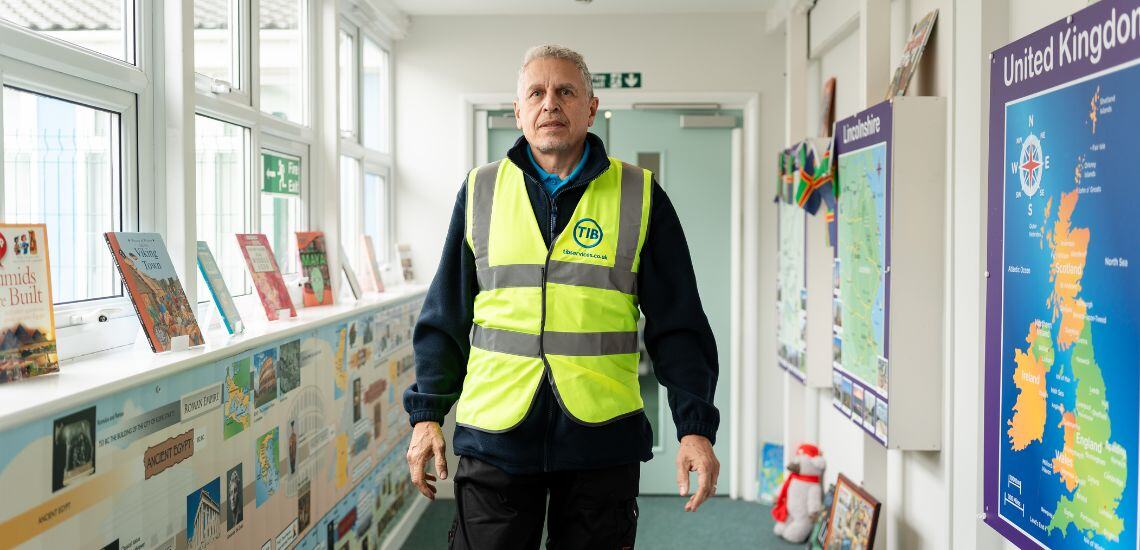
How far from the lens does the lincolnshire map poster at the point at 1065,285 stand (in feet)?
5.08

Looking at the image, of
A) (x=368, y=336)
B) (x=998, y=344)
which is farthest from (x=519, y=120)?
Result: (x=368, y=336)

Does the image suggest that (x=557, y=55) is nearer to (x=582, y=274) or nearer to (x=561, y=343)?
(x=582, y=274)

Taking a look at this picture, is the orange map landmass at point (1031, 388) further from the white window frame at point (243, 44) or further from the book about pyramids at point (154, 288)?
the white window frame at point (243, 44)

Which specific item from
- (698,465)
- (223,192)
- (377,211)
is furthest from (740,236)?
(698,465)

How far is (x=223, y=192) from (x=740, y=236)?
270 cm

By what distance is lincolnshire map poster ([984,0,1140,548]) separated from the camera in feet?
5.08

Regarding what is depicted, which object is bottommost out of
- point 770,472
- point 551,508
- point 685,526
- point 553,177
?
point 685,526

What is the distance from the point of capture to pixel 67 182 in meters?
1.94

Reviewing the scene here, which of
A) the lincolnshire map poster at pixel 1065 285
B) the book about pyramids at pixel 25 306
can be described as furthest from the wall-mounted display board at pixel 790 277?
the book about pyramids at pixel 25 306

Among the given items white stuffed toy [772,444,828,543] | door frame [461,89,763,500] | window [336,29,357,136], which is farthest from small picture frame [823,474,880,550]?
window [336,29,357,136]

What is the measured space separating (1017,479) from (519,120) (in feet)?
4.24

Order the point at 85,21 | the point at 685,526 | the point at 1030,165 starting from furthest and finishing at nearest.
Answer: the point at 685,526 < the point at 85,21 < the point at 1030,165

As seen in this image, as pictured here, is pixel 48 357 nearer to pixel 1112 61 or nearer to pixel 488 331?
pixel 488 331

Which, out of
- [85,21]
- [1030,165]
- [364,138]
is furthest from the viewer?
[364,138]
